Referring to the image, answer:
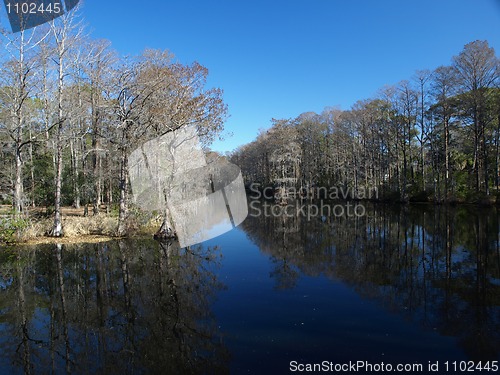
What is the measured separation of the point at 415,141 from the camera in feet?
144

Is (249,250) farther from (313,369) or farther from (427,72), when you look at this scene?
(427,72)

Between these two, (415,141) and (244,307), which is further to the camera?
(415,141)

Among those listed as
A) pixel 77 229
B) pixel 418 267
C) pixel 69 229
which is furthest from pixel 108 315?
pixel 77 229

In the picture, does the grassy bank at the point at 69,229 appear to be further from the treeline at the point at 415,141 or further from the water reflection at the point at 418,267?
the treeline at the point at 415,141

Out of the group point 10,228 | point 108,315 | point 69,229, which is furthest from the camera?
point 69,229

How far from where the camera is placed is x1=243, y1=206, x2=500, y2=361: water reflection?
603 cm

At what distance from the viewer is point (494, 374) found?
4.31m

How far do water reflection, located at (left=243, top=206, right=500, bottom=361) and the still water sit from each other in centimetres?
4

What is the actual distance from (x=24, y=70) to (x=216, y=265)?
14.1 metres

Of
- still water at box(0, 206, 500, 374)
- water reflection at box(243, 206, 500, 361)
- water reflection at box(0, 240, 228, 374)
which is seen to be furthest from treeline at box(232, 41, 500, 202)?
water reflection at box(0, 240, 228, 374)

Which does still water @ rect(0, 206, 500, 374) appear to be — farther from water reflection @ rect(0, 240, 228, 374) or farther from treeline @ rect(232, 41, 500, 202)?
treeline @ rect(232, 41, 500, 202)

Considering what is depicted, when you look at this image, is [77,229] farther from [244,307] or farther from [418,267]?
[418,267]

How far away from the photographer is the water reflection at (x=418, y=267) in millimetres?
6027

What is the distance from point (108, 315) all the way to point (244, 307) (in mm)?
2986
